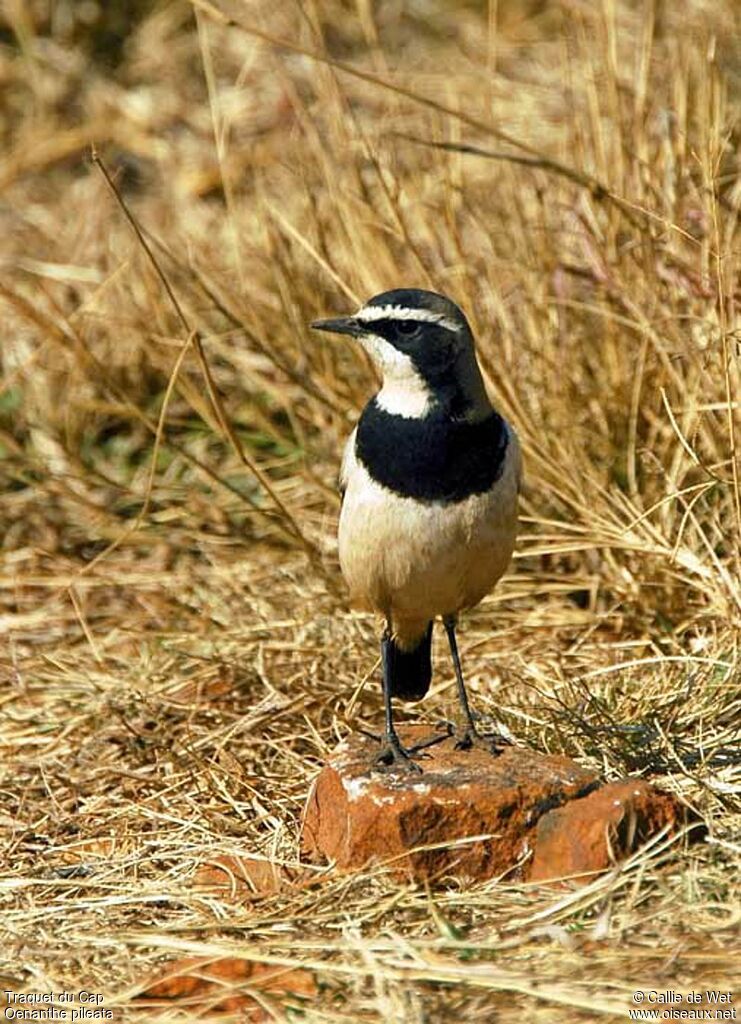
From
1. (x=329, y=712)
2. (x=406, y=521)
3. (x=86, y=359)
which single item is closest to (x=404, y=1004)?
(x=406, y=521)

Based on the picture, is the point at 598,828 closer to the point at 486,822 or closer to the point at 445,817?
the point at 486,822

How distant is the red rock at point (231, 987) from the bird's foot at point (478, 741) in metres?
1.08

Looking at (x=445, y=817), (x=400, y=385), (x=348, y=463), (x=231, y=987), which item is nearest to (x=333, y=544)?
(x=348, y=463)

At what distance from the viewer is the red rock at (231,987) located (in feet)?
12.3

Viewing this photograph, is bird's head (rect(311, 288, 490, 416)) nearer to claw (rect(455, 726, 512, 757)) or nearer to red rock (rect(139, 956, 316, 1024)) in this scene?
claw (rect(455, 726, 512, 757))

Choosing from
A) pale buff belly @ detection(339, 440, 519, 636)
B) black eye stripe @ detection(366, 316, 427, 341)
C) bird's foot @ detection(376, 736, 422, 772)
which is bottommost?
bird's foot @ detection(376, 736, 422, 772)

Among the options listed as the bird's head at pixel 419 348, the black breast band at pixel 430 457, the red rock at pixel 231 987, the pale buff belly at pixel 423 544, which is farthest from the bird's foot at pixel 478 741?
the red rock at pixel 231 987

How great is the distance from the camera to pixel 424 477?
4656mm

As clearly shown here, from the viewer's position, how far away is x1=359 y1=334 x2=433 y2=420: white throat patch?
4746 millimetres

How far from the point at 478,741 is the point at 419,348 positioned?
1.14m

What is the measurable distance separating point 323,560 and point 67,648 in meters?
A: 1.06

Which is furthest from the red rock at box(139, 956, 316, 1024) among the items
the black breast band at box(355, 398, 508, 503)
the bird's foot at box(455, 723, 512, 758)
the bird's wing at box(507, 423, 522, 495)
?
the bird's wing at box(507, 423, 522, 495)

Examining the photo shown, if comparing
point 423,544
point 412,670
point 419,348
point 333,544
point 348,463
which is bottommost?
point 333,544

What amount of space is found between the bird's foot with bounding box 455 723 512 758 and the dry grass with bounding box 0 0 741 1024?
0.24 m
